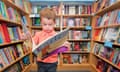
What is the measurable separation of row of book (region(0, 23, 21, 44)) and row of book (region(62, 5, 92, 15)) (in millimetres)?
1319

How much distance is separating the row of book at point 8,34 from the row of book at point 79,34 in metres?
1.31

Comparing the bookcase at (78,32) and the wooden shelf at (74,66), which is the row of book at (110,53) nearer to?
the bookcase at (78,32)

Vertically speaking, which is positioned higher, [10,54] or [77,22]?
[77,22]

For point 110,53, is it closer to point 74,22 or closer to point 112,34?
point 112,34

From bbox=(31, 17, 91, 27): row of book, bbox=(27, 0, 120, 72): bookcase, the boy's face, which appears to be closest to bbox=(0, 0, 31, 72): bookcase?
the boy's face

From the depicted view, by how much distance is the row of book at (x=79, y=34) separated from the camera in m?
3.37

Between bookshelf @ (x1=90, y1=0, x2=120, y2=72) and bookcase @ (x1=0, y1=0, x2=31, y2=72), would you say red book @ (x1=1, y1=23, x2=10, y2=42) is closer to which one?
bookcase @ (x1=0, y1=0, x2=31, y2=72)

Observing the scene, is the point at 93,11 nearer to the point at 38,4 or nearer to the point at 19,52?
the point at 38,4

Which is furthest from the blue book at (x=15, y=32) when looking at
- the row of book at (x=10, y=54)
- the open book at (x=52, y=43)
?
the open book at (x=52, y=43)

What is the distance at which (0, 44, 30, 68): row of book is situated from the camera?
183 cm

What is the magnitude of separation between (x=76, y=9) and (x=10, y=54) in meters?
1.88

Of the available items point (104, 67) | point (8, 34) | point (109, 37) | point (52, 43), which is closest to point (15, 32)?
point (8, 34)

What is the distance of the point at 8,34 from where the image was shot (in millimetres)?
2021

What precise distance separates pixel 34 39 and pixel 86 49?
2.02m
